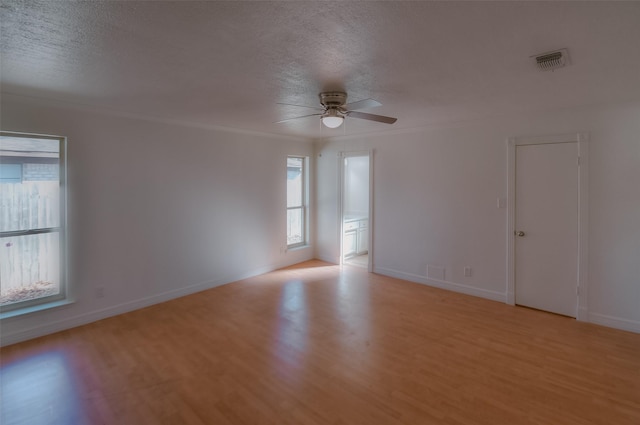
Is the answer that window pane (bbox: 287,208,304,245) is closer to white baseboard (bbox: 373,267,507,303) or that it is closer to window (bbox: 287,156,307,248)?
window (bbox: 287,156,307,248)

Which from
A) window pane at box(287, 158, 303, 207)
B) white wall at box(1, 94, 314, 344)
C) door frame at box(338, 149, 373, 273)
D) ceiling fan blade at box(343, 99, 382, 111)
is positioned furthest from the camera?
window pane at box(287, 158, 303, 207)

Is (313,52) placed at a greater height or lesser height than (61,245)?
greater

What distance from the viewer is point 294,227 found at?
6594 mm

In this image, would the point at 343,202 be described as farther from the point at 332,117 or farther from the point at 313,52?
the point at 313,52

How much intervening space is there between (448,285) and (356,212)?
3.26 m

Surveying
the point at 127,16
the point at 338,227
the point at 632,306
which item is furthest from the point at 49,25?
the point at 632,306

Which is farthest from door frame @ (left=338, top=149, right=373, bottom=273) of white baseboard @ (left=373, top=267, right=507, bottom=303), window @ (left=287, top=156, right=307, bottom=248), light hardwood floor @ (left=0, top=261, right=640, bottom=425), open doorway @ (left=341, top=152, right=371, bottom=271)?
light hardwood floor @ (left=0, top=261, right=640, bottom=425)

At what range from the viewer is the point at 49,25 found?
1803mm

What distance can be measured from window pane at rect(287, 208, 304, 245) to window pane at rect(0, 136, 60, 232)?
3.68 meters

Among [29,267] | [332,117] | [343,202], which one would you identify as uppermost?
[332,117]

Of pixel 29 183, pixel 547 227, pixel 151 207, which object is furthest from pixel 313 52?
pixel 547 227

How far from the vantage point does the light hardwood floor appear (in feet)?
7.45

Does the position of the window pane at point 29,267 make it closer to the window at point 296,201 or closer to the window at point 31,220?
the window at point 31,220

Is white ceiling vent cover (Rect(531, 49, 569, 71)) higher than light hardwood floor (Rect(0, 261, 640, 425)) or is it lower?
higher
